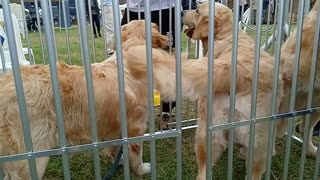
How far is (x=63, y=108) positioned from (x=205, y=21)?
1397 mm

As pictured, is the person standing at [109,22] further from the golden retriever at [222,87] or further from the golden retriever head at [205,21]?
the golden retriever at [222,87]

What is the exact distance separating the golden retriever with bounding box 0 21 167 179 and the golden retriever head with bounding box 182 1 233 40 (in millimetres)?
753

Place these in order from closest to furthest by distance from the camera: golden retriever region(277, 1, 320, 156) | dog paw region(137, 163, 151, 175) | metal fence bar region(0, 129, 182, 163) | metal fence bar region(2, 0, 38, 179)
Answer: metal fence bar region(2, 0, 38, 179) → metal fence bar region(0, 129, 182, 163) → golden retriever region(277, 1, 320, 156) → dog paw region(137, 163, 151, 175)

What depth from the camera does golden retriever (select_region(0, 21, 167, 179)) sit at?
1.78 metres

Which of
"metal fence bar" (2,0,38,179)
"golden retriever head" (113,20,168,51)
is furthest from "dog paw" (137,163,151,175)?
"metal fence bar" (2,0,38,179)

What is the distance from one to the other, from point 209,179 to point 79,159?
1.56m

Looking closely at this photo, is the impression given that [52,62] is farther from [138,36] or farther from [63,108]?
[138,36]

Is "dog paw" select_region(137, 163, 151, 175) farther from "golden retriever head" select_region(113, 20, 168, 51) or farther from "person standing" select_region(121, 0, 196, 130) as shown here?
"golden retriever head" select_region(113, 20, 168, 51)

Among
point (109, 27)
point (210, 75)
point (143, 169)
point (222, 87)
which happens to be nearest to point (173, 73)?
point (210, 75)

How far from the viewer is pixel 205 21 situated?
105 inches

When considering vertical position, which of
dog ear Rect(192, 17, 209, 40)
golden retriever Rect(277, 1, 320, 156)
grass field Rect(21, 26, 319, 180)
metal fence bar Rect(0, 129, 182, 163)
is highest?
dog ear Rect(192, 17, 209, 40)

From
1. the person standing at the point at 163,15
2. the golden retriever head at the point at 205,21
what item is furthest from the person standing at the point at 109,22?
the golden retriever head at the point at 205,21

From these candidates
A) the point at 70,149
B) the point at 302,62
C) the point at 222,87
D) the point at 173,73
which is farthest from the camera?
the point at 302,62

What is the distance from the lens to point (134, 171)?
2666 mm
